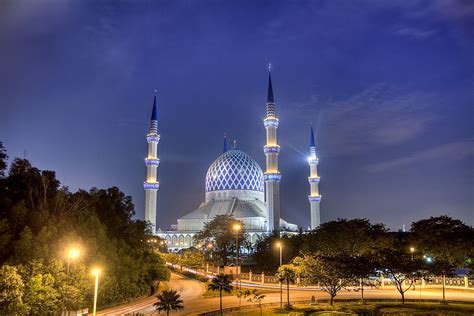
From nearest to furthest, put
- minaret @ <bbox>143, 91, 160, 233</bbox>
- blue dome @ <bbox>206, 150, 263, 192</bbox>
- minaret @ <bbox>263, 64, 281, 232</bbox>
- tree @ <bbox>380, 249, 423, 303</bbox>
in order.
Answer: tree @ <bbox>380, 249, 423, 303</bbox> → minaret @ <bbox>263, 64, 281, 232</bbox> → minaret @ <bbox>143, 91, 160, 233</bbox> → blue dome @ <bbox>206, 150, 263, 192</bbox>

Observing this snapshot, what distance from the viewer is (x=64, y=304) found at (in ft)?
82.4

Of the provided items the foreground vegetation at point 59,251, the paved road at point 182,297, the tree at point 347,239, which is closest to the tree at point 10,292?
the foreground vegetation at point 59,251

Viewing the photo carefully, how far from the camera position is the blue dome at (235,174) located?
291 feet

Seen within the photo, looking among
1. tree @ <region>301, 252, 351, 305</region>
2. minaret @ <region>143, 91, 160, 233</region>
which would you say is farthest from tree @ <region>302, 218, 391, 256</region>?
minaret @ <region>143, 91, 160, 233</region>

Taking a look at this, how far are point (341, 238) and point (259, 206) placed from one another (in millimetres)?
42181

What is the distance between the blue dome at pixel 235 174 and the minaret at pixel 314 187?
46.7ft

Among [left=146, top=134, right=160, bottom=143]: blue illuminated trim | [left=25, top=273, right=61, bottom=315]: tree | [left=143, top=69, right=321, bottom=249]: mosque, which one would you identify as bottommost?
[left=25, top=273, right=61, bottom=315]: tree

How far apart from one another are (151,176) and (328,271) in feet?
164

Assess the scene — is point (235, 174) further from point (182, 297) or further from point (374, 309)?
point (374, 309)

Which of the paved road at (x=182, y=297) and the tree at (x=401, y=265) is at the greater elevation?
the tree at (x=401, y=265)

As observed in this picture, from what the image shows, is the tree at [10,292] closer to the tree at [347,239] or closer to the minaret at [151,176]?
the tree at [347,239]

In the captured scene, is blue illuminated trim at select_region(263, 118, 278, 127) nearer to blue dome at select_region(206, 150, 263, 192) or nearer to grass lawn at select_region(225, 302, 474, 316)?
blue dome at select_region(206, 150, 263, 192)

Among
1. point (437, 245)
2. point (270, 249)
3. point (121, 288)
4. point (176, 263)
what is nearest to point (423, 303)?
point (437, 245)

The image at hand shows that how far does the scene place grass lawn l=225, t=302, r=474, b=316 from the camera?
88.2 feet
